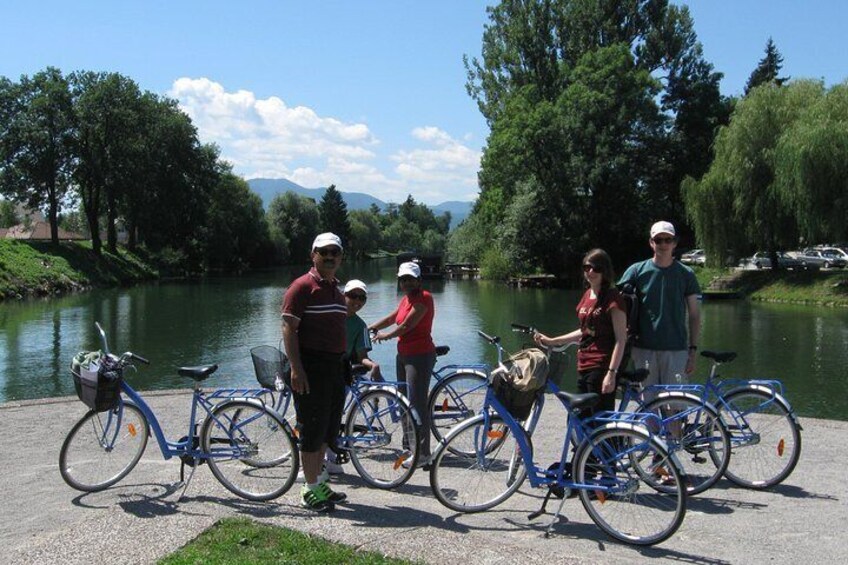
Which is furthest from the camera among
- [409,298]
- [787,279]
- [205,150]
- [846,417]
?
[205,150]

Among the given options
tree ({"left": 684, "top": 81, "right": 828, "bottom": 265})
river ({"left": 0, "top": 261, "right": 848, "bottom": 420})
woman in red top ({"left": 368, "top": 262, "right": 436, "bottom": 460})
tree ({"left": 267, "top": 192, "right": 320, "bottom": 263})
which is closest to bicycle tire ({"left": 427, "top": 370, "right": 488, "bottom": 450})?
woman in red top ({"left": 368, "top": 262, "right": 436, "bottom": 460})

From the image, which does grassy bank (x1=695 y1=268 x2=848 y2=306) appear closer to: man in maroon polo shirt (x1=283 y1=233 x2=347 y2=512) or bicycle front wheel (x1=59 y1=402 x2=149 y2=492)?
man in maroon polo shirt (x1=283 y1=233 x2=347 y2=512)

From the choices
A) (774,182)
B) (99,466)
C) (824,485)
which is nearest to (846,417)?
(824,485)

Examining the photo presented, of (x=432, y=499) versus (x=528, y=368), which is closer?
(x=528, y=368)

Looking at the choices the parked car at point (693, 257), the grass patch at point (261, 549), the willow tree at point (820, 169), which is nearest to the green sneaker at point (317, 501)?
the grass patch at point (261, 549)

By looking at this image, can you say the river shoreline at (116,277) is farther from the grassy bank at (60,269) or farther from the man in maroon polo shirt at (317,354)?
the man in maroon polo shirt at (317,354)

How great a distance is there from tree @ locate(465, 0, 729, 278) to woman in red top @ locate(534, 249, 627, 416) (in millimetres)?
38960

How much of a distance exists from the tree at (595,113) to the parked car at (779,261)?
20.9ft

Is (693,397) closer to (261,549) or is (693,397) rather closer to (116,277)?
(261,549)

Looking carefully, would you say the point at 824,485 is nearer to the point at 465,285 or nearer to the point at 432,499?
the point at 432,499

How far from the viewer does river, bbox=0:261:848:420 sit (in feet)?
50.6

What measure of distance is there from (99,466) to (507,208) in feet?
144

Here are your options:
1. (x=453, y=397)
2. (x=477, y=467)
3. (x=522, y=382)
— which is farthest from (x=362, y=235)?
(x=522, y=382)

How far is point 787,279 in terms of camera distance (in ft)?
112
